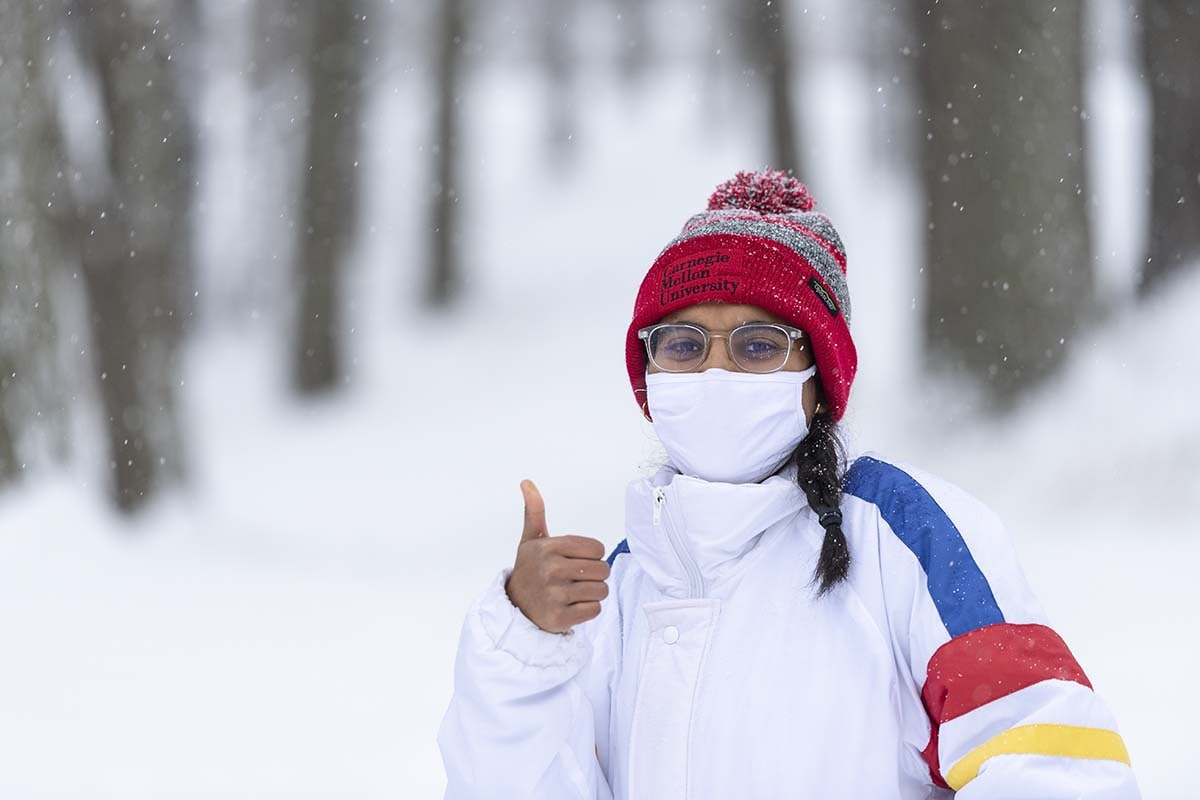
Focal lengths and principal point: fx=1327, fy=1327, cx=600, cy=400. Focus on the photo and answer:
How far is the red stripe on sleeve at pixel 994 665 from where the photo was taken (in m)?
1.79

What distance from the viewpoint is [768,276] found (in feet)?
7.12

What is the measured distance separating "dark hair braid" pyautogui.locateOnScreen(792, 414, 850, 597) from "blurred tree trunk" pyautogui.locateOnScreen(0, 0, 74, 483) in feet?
17.0

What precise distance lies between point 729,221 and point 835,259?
8.7 inches

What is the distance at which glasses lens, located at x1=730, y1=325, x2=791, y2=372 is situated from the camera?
221 cm

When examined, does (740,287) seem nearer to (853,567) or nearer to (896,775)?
(853,567)

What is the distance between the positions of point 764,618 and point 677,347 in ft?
1.64

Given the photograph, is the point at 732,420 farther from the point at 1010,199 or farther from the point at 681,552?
the point at 1010,199

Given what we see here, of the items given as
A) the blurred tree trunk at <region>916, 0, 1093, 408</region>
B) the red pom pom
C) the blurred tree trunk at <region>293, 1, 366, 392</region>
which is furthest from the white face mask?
the blurred tree trunk at <region>293, 1, 366, 392</region>

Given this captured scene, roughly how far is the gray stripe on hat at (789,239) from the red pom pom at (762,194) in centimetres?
13

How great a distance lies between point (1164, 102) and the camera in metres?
8.10

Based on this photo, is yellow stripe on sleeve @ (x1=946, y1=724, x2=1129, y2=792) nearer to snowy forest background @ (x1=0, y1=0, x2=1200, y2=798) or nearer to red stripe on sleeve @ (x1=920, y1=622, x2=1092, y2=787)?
red stripe on sleeve @ (x1=920, y1=622, x2=1092, y2=787)

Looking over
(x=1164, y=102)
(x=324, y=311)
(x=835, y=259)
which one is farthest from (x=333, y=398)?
(x=835, y=259)

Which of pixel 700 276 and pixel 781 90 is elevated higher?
pixel 781 90

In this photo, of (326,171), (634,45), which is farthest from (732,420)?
(634,45)
